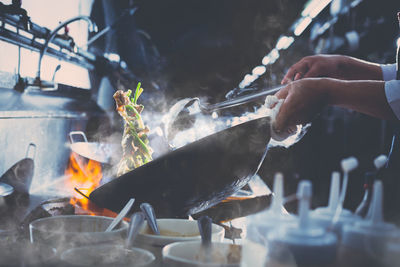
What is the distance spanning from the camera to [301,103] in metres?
0.92

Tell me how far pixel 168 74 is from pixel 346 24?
242 cm

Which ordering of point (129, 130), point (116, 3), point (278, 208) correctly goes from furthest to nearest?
point (116, 3) → point (129, 130) → point (278, 208)

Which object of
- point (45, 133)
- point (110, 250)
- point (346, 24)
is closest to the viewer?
point (110, 250)

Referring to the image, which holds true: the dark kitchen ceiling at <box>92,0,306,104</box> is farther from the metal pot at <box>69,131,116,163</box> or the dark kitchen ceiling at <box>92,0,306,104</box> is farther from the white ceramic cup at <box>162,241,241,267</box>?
the white ceramic cup at <box>162,241,241,267</box>

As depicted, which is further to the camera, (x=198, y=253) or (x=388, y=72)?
(x=388, y=72)

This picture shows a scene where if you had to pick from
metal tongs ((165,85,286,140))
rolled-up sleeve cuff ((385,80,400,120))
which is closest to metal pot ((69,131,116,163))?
metal tongs ((165,85,286,140))

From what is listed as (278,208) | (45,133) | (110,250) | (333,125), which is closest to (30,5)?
(45,133)

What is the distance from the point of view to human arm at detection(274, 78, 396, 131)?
0.91 meters

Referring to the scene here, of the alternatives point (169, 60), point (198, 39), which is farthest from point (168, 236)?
point (198, 39)

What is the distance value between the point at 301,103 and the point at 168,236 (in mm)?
466

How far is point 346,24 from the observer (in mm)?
4660

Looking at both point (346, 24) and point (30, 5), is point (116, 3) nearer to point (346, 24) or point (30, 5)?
point (30, 5)

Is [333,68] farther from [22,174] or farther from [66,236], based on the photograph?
[22,174]

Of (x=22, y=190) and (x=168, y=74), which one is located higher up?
(x=168, y=74)
